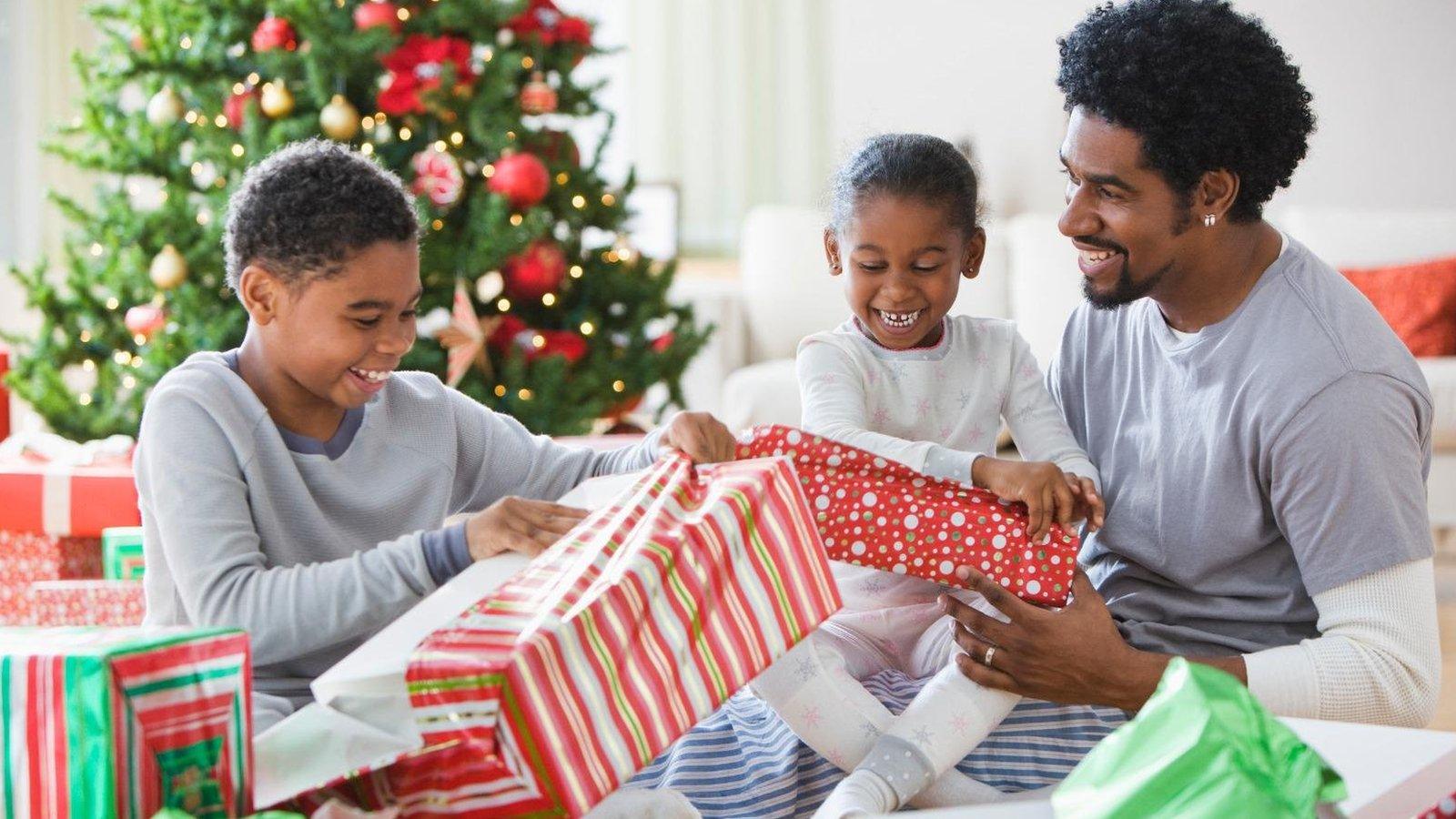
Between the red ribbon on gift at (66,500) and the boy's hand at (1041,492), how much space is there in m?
1.75

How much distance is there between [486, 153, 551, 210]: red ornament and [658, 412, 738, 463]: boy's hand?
179 cm

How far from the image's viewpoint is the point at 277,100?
3.09 metres

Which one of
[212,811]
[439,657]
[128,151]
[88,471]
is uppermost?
[128,151]

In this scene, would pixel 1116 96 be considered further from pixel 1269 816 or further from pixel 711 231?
pixel 711 231

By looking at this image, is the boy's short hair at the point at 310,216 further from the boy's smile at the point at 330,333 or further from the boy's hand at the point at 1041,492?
the boy's hand at the point at 1041,492

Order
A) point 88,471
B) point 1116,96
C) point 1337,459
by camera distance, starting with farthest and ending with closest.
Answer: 1. point 88,471
2. point 1116,96
3. point 1337,459

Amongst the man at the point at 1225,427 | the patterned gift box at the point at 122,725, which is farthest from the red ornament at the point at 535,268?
the patterned gift box at the point at 122,725

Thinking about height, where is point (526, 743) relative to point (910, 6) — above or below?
below

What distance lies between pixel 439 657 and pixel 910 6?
5023 millimetres

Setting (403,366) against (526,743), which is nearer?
(526,743)

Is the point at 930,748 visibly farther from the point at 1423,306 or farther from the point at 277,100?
the point at 1423,306

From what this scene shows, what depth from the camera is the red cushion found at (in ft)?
12.9

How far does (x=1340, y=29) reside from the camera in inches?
198

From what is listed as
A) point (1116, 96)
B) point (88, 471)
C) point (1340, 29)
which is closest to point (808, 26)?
point (1340, 29)
